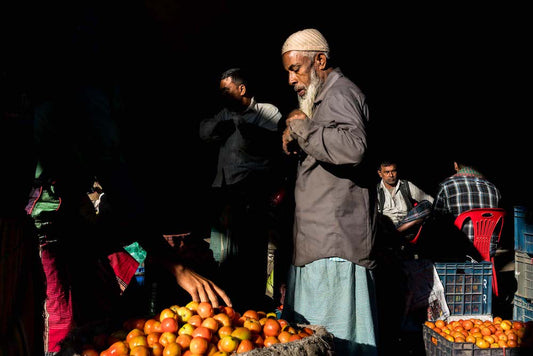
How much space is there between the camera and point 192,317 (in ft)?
6.38

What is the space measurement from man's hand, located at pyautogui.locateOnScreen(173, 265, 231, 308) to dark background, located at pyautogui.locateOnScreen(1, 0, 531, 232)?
168 inches

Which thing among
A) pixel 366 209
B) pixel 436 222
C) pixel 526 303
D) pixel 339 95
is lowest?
pixel 526 303

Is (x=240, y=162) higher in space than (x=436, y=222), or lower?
higher

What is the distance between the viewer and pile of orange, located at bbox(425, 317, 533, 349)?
11.1 feet

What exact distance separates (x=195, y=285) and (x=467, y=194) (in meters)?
4.26

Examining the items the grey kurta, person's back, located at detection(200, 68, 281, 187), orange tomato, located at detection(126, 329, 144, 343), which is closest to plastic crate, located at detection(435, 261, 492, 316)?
the grey kurta

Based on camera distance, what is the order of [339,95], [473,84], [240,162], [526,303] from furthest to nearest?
[473,84] < [240,162] < [526,303] < [339,95]

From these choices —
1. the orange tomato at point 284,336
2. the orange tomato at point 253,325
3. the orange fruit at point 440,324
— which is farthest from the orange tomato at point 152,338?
the orange fruit at point 440,324

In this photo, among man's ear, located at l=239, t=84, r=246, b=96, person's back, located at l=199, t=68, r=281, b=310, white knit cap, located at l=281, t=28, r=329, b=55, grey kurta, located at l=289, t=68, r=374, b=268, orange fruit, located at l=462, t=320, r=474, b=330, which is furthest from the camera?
man's ear, located at l=239, t=84, r=246, b=96

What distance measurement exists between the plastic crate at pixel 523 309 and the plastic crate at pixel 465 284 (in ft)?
0.81

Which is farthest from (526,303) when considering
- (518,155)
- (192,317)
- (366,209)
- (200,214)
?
(518,155)

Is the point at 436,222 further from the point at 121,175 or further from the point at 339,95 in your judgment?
the point at 121,175

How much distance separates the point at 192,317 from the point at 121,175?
73 cm

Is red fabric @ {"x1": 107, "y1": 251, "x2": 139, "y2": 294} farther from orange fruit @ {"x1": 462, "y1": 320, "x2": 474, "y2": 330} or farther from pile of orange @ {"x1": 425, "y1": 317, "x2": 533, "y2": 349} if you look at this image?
orange fruit @ {"x1": 462, "y1": 320, "x2": 474, "y2": 330}
